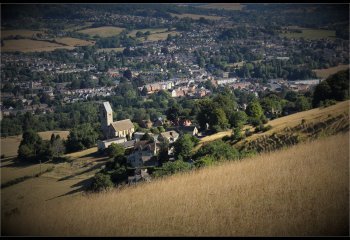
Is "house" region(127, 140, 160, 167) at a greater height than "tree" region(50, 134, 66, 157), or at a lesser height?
greater

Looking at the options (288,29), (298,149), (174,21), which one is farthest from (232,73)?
(298,149)

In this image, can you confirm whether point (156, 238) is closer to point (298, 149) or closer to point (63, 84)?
point (298, 149)

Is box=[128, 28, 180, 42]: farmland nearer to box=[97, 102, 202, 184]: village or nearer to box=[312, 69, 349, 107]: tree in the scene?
box=[97, 102, 202, 184]: village

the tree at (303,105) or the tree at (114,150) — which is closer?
the tree at (114,150)

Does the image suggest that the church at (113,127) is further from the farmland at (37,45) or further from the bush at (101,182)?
the farmland at (37,45)

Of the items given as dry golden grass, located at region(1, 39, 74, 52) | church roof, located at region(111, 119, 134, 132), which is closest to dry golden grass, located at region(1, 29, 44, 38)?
dry golden grass, located at region(1, 39, 74, 52)

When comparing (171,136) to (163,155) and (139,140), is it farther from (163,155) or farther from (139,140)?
(163,155)

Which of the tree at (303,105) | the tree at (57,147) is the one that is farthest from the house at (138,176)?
the tree at (303,105)
